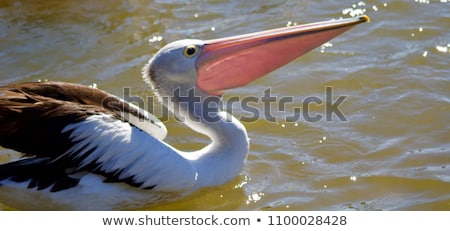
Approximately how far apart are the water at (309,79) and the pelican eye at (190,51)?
864 mm

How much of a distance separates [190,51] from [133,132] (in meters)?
0.70

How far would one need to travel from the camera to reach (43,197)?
412 cm

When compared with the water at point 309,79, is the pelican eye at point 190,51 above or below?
above

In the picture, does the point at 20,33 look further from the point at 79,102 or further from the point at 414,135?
the point at 414,135

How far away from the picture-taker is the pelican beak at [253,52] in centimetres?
441

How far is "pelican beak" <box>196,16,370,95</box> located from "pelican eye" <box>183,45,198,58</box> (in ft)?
0.16

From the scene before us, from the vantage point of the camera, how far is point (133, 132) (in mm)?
4102

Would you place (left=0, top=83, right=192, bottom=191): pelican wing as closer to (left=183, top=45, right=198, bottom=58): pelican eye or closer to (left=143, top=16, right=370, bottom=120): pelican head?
(left=143, top=16, right=370, bottom=120): pelican head

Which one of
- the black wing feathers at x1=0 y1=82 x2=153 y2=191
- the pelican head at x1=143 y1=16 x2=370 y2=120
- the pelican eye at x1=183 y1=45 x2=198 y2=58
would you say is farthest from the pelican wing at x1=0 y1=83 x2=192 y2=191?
the pelican eye at x1=183 y1=45 x2=198 y2=58

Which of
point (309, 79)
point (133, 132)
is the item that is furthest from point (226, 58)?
point (309, 79)

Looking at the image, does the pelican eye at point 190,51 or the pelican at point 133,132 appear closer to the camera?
the pelican at point 133,132

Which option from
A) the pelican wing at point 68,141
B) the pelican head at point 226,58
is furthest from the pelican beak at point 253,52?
the pelican wing at point 68,141

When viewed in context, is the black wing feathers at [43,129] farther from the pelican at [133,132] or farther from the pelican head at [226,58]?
the pelican head at [226,58]

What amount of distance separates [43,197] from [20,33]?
3.22 meters
